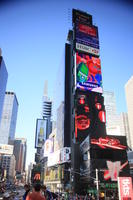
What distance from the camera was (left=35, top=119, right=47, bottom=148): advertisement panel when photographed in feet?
508

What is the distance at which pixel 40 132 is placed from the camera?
516ft

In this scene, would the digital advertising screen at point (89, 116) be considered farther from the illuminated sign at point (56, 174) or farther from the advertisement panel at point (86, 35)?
the advertisement panel at point (86, 35)

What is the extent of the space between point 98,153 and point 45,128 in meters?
109

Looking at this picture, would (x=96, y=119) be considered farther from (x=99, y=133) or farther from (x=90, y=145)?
(x=90, y=145)

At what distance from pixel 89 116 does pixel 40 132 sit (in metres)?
91.8

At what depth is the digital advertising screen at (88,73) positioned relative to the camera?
3044 inches

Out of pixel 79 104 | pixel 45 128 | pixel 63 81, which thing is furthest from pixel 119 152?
pixel 45 128

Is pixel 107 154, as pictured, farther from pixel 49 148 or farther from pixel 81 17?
pixel 81 17

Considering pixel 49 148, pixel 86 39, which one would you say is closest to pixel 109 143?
pixel 86 39

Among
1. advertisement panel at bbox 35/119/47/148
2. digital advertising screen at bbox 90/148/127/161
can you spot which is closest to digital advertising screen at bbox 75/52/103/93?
digital advertising screen at bbox 90/148/127/161

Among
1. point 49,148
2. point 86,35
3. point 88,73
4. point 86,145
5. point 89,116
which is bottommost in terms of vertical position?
point 86,145

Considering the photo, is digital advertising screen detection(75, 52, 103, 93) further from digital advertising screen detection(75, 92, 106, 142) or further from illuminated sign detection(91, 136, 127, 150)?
illuminated sign detection(91, 136, 127, 150)

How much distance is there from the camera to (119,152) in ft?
181

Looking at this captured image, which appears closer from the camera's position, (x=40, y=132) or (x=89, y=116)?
(x=89, y=116)
